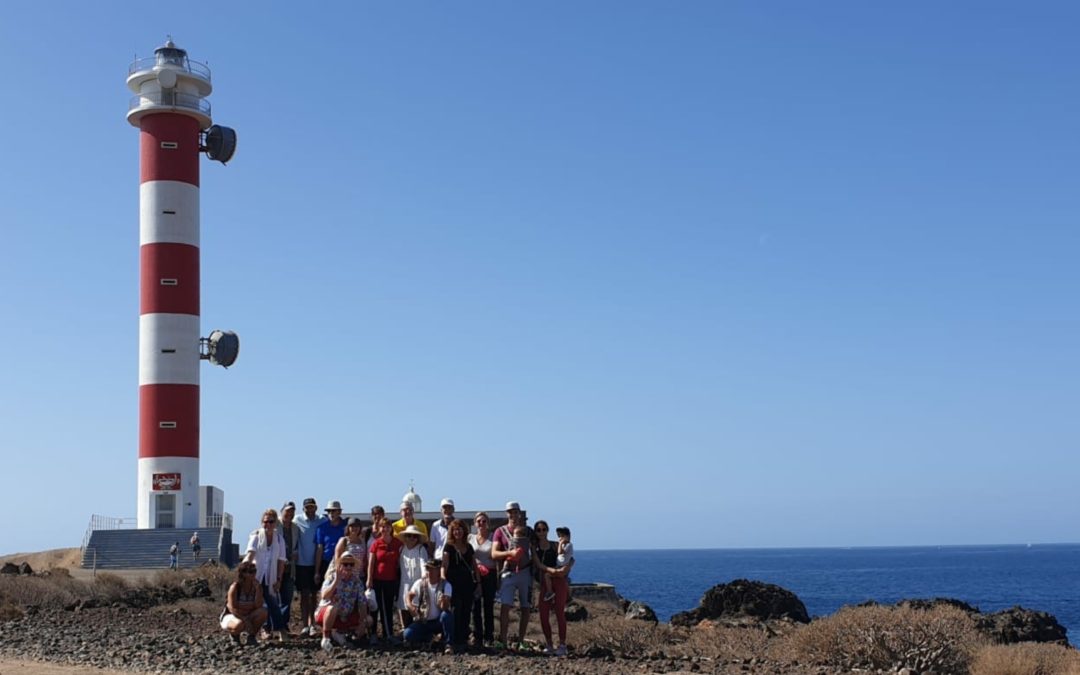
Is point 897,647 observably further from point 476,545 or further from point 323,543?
point 323,543

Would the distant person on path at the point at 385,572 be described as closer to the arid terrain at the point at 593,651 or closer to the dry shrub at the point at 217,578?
the arid terrain at the point at 593,651

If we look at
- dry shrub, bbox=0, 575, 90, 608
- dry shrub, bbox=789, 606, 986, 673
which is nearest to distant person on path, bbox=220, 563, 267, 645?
dry shrub, bbox=789, 606, 986, 673

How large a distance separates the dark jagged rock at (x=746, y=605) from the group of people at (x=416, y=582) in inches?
596

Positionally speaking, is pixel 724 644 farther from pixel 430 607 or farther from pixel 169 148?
Answer: pixel 169 148

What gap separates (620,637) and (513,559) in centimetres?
264

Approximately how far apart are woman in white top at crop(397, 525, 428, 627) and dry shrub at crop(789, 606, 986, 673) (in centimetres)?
457

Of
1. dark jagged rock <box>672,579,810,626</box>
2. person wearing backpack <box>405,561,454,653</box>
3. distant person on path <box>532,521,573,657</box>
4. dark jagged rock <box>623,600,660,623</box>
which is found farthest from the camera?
dark jagged rock <box>672,579,810,626</box>

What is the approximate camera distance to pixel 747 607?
2970 cm

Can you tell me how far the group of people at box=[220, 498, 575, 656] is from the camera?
14016 millimetres

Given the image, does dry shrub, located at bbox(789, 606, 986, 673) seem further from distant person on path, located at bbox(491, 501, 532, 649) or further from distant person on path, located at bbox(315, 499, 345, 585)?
distant person on path, located at bbox(315, 499, 345, 585)

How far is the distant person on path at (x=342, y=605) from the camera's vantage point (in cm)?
1398

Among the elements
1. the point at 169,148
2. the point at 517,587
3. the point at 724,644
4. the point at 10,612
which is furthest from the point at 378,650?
the point at 169,148

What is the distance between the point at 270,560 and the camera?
1472cm

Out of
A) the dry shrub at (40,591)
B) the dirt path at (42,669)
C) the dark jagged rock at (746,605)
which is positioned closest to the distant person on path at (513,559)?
the dirt path at (42,669)
